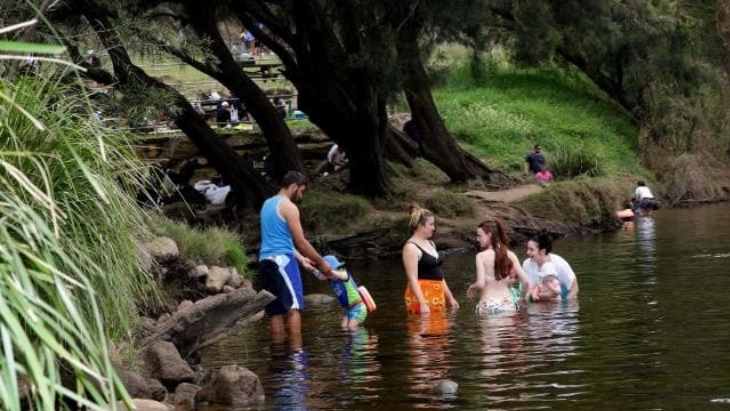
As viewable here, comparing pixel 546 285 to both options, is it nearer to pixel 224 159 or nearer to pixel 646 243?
pixel 646 243

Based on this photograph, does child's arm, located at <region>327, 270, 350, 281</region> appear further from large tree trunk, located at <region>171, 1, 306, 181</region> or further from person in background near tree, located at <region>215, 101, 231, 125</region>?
person in background near tree, located at <region>215, 101, 231, 125</region>

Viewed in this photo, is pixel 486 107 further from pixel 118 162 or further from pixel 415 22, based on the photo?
pixel 118 162

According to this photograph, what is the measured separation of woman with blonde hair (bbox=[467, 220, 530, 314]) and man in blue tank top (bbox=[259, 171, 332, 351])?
2075 millimetres

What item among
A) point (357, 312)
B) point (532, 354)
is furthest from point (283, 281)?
point (532, 354)

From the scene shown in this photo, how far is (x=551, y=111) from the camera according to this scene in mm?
48625

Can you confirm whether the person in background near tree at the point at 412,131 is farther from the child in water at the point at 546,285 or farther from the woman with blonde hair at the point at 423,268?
the woman with blonde hair at the point at 423,268

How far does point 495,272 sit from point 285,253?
108 inches

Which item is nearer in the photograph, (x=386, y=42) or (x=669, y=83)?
(x=386, y=42)

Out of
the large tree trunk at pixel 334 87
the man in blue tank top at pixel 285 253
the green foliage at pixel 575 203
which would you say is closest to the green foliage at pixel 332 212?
the large tree trunk at pixel 334 87

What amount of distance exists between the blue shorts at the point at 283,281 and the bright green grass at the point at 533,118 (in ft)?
80.9

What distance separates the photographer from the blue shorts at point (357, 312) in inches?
610

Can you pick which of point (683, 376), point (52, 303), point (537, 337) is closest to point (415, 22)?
point (537, 337)

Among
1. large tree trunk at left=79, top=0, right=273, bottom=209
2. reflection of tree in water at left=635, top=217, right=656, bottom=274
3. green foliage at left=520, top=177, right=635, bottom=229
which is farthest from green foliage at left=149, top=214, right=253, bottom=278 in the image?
green foliage at left=520, top=177, right=635, bottom=229

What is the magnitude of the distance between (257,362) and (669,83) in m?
32.8
